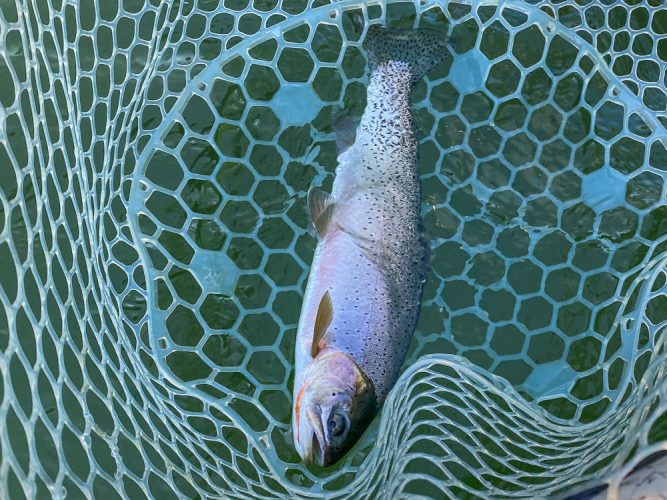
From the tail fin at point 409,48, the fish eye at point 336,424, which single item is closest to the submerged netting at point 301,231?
the tail fin at point 409,48

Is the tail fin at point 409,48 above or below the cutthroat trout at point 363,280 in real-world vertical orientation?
above

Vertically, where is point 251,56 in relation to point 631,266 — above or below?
above

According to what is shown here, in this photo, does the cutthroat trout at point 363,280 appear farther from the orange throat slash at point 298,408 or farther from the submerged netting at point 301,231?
the submerged netting at point 301,231

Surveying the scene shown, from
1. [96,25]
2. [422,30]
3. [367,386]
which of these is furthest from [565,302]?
[96,25]

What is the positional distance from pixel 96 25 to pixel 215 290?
4.69 feet

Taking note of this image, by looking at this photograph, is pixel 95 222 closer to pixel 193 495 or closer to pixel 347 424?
pixel 193 495

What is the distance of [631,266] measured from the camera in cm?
353

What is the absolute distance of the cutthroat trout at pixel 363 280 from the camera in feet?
8.68

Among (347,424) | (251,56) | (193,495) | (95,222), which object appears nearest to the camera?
(347,424)

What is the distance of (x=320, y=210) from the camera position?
10.0 ft

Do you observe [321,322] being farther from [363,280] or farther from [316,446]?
[316,446]

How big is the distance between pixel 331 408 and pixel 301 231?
3.65ft

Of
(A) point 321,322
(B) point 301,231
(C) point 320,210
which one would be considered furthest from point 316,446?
(B) point 301,231

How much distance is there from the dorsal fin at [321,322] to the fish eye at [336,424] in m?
0.28
